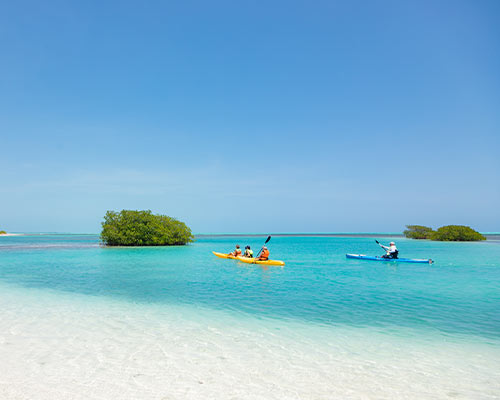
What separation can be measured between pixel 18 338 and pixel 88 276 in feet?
40.7

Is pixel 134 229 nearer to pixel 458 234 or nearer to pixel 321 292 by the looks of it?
pixel 321 292

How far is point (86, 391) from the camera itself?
5.17 metres

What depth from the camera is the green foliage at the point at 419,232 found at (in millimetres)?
90688

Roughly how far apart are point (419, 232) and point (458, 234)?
17.7m

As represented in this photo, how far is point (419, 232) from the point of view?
308 feet

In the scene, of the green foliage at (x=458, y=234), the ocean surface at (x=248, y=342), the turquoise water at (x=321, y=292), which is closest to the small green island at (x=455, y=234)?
the green foliage at (x=458, y=234)

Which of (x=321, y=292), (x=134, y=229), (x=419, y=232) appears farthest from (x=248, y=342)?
(x=419, y=232)

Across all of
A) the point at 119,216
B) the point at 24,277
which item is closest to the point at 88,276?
the point at 24,277

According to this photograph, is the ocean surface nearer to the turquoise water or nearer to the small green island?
the turquoise water

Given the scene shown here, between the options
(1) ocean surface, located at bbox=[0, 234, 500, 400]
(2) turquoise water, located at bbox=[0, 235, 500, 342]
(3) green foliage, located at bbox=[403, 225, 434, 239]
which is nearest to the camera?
(1) ocean surface, located at bbox=[0, 234, 500, 400]

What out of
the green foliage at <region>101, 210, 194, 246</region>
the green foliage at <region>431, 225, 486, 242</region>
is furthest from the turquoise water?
the green foliage at <region>431, 225, 486, 242</region>

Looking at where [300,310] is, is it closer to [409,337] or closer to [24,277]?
[409,337]

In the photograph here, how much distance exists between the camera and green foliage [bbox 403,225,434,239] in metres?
90.7

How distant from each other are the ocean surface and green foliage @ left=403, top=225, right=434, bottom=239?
272 ft
